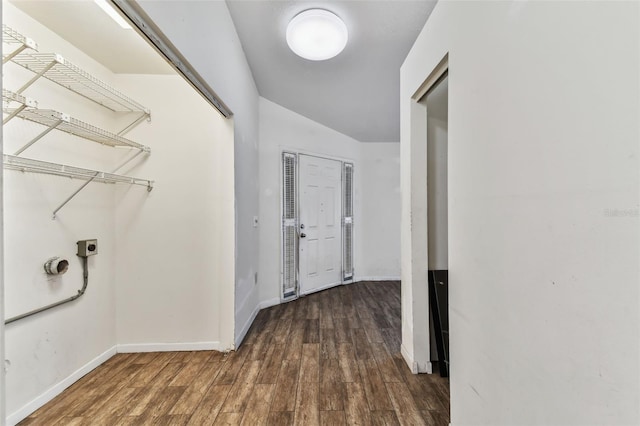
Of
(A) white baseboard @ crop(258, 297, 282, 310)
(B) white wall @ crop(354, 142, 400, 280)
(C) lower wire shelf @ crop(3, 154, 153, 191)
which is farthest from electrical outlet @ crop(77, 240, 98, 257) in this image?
(B) white wall @ crop(354, 142, 400, 280)

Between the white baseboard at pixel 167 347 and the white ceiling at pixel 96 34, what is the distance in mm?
2316

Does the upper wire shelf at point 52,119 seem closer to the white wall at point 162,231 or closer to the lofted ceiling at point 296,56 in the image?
the white wall at point 162,231

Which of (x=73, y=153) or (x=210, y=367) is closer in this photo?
(x=73, y=153)

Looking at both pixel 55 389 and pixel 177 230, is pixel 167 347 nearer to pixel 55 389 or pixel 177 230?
pixel 55 389

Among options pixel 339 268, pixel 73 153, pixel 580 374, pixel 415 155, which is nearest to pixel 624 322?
pixel 580 374

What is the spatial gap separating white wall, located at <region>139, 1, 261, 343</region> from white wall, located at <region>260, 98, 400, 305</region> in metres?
0.37

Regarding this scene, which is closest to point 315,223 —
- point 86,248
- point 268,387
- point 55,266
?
point 268,387

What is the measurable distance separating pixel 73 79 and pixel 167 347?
6.94 feet

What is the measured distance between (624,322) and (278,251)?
319 cm

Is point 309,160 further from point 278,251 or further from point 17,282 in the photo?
point 17,282

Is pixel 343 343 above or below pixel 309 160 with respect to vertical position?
below

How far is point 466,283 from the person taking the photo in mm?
1259

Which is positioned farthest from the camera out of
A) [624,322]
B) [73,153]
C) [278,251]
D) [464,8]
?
[278,251]

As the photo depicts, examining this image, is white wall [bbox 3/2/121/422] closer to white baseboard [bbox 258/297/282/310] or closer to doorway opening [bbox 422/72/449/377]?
white baseboard [bbox 258/297/282/310]
